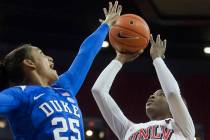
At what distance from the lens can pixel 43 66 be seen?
2291mm

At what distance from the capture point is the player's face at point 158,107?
301cm

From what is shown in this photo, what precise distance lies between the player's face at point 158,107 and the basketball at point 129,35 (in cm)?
29

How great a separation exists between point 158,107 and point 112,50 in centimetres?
520

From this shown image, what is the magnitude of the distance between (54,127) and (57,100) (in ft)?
0.42

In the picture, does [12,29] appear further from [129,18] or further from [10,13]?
[129,18]

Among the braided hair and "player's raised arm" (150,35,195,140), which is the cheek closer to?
"player's raised arm" (150,35,195,140)

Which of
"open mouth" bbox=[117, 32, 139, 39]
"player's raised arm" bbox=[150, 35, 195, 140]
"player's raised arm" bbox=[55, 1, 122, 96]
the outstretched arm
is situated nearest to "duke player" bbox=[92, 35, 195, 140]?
"player's raised arm" bbox=[150, 35, 195, 140]

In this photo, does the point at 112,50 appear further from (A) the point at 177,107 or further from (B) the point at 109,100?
(A) the point at 177,107

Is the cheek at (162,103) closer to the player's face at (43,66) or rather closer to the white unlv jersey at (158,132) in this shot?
the white unlv jersey at (158,132)

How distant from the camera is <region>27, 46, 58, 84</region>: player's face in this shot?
7.49 feet

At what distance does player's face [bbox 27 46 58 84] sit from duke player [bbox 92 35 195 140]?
29.5 inches

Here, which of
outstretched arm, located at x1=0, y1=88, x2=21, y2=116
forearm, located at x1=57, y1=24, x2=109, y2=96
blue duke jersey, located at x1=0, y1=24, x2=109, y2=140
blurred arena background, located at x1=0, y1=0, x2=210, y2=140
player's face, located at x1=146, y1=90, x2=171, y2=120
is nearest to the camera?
outstretched arm, located at x1=0, y1=88, x2=21, y2=116

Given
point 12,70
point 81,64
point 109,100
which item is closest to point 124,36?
point 109,100

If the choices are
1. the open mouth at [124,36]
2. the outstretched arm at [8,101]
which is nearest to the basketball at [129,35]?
the open mouth at [124,36]
